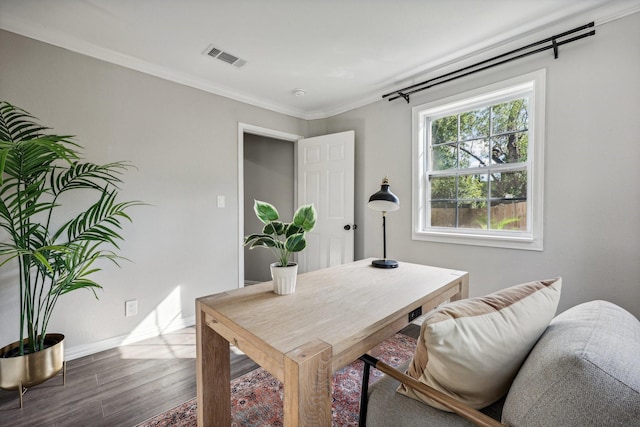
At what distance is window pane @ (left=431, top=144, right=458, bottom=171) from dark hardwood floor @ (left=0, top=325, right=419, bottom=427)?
7.93 ft

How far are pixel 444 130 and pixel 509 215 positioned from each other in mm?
983

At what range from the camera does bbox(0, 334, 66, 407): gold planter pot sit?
1.58 metres

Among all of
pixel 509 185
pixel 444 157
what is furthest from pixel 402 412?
pixel 444 157

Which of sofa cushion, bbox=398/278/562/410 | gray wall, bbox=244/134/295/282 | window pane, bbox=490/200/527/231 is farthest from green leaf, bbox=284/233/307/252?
gray wall, bbox=244/134/295/282

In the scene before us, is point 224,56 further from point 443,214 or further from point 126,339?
point 126,339

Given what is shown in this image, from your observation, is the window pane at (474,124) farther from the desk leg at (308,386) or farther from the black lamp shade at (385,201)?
the desk leg at (308,386)

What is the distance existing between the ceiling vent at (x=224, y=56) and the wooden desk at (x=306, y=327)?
77.0 inches

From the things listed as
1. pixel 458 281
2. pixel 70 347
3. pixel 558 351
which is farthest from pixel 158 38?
pixel 558 351

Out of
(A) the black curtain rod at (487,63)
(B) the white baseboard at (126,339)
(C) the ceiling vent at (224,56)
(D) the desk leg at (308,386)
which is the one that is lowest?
(B) the white baseboard at (126,339)

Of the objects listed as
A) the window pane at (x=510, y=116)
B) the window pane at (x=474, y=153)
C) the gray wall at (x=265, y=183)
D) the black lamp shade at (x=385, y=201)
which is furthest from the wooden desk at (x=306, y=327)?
the gray wall at (x=265, y=183)

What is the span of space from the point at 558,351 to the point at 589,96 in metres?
2.00

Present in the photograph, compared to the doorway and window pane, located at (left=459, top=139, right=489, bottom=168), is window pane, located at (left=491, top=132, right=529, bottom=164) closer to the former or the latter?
window pane, located at (left=459, top=139, right=489, bottom=168)

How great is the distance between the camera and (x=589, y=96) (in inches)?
73.9

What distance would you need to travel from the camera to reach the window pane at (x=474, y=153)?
2455 mm
